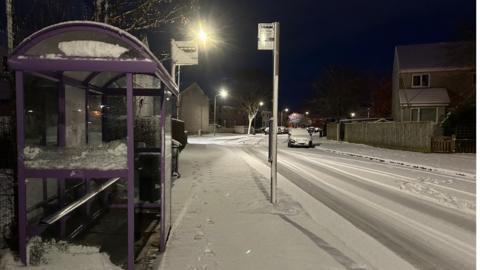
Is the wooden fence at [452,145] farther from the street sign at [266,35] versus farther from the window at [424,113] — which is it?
the street sign at [266,35]

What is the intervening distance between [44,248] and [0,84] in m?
2.38

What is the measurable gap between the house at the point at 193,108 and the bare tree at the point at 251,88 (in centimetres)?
560

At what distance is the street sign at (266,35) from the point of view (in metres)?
7.46

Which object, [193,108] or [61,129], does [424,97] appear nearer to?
[193,108]

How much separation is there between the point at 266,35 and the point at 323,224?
397cm

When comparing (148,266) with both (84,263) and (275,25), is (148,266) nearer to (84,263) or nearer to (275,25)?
(84,263)

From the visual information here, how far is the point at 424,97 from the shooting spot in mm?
32312

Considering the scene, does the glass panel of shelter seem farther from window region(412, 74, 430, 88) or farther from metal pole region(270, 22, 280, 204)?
window region(412, 74, 430, 88)

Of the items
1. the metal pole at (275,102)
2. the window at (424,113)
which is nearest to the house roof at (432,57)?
the window at (424,113)

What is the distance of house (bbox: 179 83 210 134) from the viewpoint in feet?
178

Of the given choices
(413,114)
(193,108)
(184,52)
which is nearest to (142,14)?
(184,52)

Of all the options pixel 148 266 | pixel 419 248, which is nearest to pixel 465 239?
pixel 419 248

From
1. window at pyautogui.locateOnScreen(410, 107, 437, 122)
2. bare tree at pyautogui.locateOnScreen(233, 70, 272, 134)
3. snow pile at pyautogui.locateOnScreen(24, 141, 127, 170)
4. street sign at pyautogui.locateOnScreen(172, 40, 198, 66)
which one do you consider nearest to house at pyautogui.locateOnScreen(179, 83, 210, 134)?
bare tree at pyautogui.locateOnScreen(233, 70, 272, 134)

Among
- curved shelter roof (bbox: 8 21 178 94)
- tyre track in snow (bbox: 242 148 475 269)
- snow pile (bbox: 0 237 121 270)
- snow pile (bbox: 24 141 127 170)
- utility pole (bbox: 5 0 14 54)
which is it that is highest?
utility pole (bbox: 5 0 14 54)
